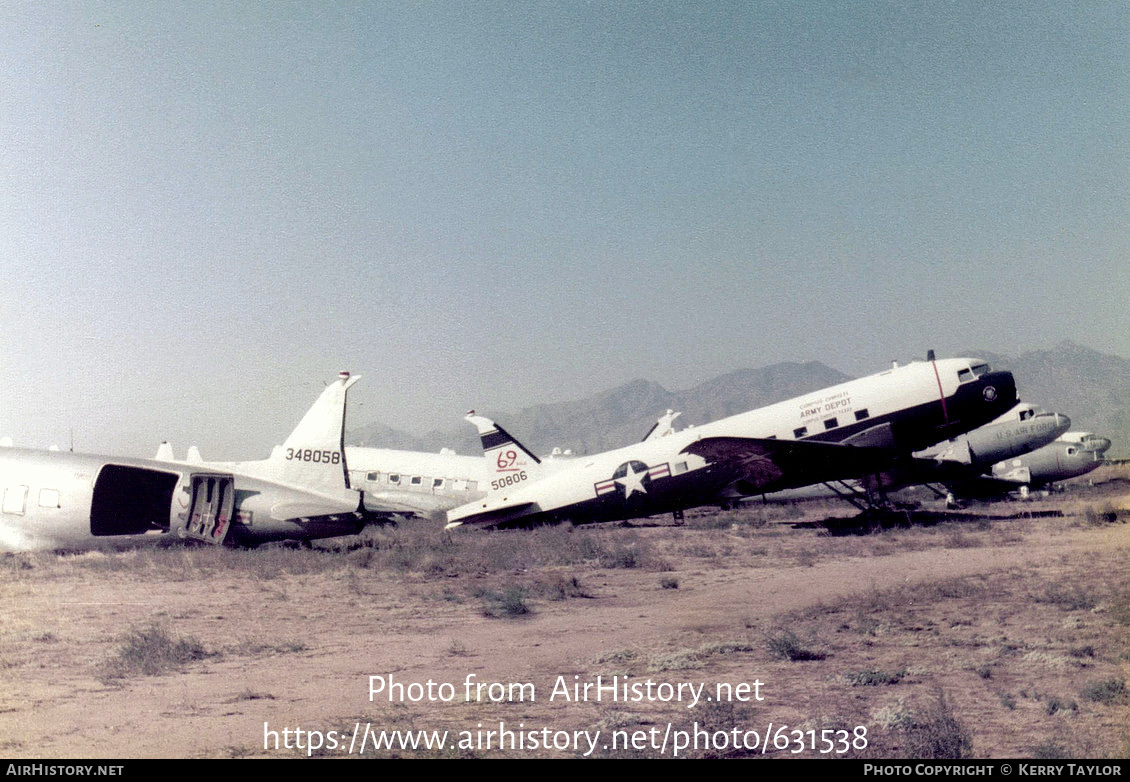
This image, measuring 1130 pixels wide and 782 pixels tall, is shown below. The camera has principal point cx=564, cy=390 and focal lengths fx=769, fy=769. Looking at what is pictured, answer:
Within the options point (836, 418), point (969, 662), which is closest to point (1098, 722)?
point (969, 662)

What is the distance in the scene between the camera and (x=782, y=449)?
23578 millimetres

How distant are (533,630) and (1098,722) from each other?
7.07 m

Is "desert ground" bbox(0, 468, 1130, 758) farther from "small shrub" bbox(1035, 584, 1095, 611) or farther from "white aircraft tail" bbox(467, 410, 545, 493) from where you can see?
"white aircraft tail" bbox(467, 410, 545, 493)

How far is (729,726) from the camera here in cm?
666

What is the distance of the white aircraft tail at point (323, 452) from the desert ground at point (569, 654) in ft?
6.65

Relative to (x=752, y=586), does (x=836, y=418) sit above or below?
above

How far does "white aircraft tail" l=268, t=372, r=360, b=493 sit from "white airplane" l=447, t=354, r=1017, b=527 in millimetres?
5195

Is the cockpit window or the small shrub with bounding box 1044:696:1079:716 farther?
the cockpit window

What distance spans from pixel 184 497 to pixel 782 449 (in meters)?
16.8

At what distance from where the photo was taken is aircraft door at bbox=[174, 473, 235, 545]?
1928 centimetres

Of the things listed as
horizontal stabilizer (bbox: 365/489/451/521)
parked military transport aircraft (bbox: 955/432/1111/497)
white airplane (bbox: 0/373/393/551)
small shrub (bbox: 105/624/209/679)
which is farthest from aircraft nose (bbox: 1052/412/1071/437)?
small shrub (bbox: 105/624/209/679)

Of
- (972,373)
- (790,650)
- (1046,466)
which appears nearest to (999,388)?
(972,373)

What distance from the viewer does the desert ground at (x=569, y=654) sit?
651 centimetres
